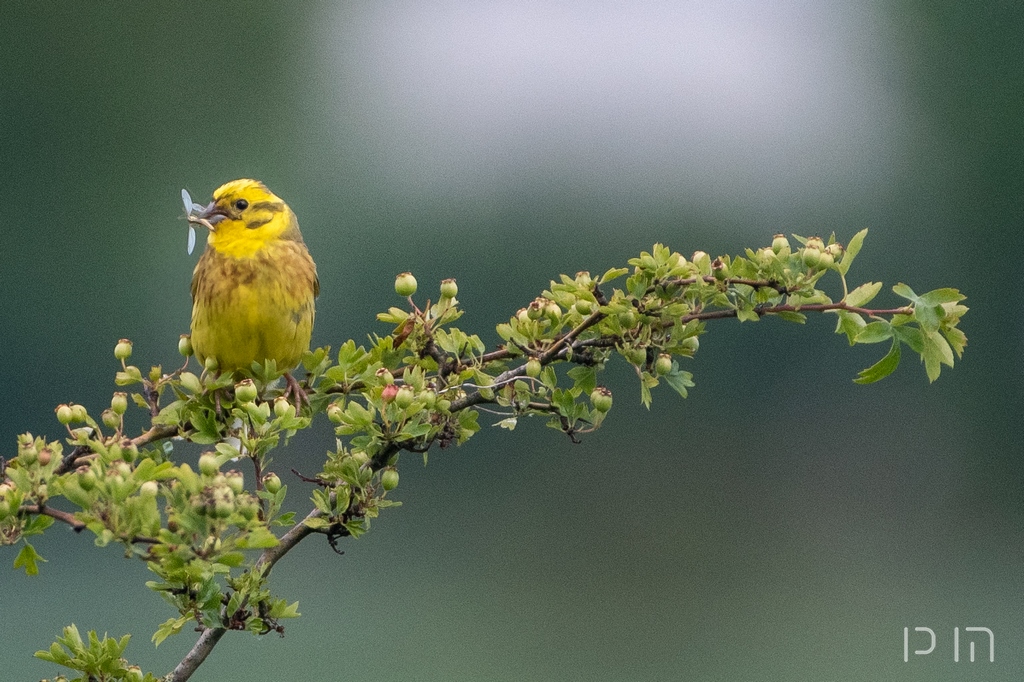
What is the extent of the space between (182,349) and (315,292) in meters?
0.46

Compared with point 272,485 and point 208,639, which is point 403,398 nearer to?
point 272,485

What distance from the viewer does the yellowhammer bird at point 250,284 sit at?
6.01 ft

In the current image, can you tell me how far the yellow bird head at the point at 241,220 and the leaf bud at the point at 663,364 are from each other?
94cm

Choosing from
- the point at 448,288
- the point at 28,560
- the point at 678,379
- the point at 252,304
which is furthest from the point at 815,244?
the point at 252,304

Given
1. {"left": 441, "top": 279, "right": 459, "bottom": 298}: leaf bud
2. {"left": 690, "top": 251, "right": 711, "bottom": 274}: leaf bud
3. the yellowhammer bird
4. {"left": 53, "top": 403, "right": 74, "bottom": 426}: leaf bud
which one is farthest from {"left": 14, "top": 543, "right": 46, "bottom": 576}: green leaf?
{"left": 690, "top": 251, "right": 711, "bottom": 274}: leaf bud

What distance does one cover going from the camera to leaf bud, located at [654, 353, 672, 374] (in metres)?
1.25

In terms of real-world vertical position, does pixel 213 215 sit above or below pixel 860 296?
above

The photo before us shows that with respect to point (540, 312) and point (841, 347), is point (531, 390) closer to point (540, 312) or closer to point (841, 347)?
point (540, 312)

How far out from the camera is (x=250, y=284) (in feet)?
6.29

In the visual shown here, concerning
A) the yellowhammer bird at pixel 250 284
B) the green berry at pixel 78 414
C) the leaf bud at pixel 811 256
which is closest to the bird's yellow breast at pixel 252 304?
the yellowhammer bird at pixel 250 284

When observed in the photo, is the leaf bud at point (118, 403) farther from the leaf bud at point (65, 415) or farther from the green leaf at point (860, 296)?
the green leaf at point (860, 296)

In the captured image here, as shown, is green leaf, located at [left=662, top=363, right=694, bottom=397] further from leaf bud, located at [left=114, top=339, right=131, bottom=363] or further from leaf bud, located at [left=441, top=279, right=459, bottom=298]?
leaf bud, located at [left=114, top=339, right=131, bottom=363]

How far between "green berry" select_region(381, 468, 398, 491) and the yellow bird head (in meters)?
Answer: 0.86

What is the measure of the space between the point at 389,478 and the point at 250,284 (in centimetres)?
80
